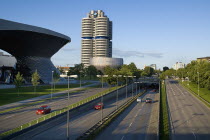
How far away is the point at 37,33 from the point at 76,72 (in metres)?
43.6

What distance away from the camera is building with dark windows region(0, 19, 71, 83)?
289ft

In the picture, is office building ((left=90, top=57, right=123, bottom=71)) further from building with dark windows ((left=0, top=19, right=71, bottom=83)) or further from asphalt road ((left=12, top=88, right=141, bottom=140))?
asphalt road ((left=12, top=88, right=141, bottom=140))

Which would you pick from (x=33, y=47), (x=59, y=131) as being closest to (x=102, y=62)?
(x=33, y=47)

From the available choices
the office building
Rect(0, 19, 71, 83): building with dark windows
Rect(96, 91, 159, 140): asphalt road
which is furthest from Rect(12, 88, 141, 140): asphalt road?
the office building

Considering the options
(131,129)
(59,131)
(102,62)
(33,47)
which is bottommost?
(131,129)

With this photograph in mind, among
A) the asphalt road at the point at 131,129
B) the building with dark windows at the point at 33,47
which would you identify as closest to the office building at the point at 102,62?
the building with dark windows at the point at 33,47

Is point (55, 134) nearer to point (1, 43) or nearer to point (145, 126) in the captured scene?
point (145, 126)

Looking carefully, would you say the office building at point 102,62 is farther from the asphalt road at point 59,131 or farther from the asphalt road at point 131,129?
the asphalt road at point 59,131

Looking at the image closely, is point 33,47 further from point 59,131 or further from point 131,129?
point 131,129

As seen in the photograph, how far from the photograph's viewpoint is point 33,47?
100625mm

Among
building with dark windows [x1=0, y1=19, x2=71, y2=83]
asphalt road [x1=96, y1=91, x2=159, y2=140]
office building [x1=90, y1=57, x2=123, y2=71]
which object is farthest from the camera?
office building [x1=90, y1=57, x2=123, y2=71]

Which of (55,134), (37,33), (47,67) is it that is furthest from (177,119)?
(47,67)

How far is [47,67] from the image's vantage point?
106562 mm

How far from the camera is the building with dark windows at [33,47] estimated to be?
88.2m
